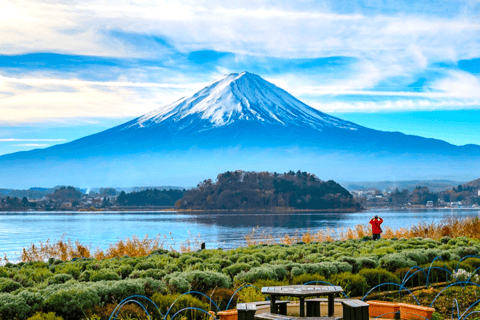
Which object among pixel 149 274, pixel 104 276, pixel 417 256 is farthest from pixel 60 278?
pixel 417 256

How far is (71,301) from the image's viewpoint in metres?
8.01

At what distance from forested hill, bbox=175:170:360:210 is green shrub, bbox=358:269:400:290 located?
393ft

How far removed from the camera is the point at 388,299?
966 centimetres

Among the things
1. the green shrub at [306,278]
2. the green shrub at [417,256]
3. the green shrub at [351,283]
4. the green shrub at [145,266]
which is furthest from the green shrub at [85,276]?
the green shrub at [417,256]

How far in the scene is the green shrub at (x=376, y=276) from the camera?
10906 mm

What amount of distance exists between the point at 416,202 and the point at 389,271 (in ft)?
517

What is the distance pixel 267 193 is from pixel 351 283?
413ft

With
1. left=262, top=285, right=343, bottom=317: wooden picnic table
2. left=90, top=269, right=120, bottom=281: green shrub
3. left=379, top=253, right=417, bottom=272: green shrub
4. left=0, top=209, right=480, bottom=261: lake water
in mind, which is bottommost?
left=0, top=209, right=480, bottom=261: lake water

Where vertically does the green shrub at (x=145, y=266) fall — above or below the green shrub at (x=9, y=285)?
above

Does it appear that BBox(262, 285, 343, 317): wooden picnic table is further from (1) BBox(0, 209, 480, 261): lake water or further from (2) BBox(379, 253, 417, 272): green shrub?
(1) BBox(0, 209, 480, 261): lake water

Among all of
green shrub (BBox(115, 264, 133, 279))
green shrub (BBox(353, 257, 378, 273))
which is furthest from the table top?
green shrub (BBox(115, 264, 133, 279))

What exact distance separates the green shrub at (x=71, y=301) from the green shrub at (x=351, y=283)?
4.42 meters

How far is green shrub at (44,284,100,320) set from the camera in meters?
8.03

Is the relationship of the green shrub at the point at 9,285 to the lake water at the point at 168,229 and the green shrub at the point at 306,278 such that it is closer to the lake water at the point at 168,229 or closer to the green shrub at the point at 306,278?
the green shrub at the point at 306,278
